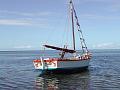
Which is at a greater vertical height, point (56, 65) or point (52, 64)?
point (52, 64)

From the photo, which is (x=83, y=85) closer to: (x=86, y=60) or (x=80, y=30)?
(x=86, y=60)

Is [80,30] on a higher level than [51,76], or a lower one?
higher

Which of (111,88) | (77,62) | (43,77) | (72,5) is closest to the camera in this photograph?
(111,88)

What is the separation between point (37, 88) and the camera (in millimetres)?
39875

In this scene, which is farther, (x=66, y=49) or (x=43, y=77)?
(x=66, y=49)

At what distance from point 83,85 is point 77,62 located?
1502cm

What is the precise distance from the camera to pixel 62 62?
53125 millimetres

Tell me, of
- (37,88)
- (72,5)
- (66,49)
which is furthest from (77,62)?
(37,88)

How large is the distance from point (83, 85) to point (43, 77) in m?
12.0

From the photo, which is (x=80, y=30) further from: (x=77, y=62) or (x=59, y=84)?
(x=59, y=84)

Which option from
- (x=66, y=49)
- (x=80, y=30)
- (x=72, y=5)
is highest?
(x=72, y=5)

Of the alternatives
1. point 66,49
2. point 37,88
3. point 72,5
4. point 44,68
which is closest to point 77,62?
point 66,49

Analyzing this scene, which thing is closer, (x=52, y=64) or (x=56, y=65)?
(x=56, y=65)

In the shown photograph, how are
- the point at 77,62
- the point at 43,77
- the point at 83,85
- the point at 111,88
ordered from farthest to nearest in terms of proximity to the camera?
the point at 77,62, the point at 43,77, the point at 83,85, the point at 111,88
